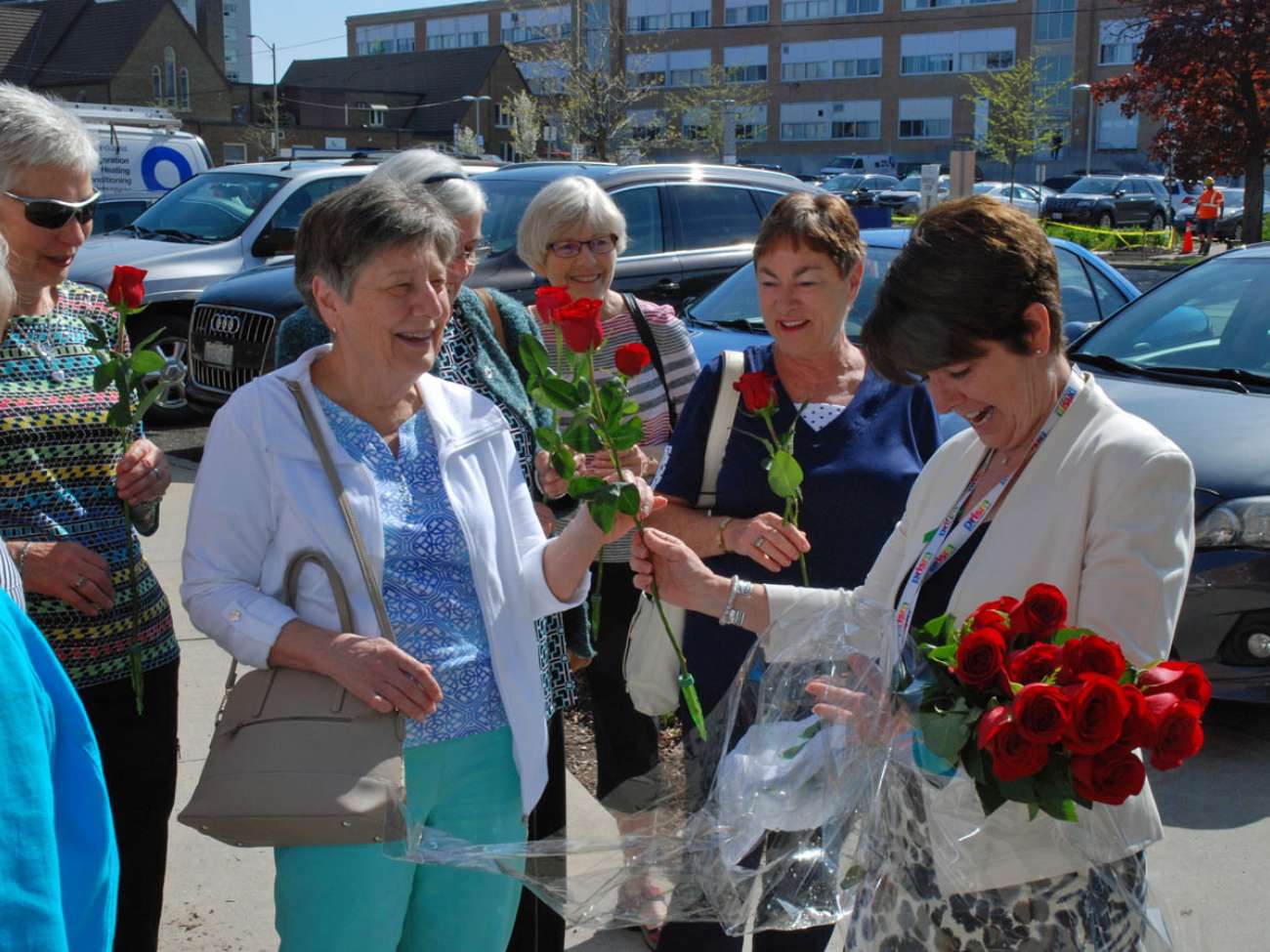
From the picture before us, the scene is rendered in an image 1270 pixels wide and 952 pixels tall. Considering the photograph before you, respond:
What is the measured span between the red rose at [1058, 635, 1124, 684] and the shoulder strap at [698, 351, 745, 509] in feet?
4.81

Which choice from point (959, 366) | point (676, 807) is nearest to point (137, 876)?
point (676, 807)

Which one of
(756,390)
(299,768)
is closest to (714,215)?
(756,390)

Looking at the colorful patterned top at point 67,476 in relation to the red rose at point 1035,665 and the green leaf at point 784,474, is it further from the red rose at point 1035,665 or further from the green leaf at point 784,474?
the red rose at point 1035,665

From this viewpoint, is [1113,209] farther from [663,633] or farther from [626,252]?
[663,633]

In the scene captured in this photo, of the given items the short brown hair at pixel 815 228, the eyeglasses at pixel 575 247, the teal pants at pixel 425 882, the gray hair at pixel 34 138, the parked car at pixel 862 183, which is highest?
the parked car at pixel 862 183

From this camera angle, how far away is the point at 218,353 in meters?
9.55

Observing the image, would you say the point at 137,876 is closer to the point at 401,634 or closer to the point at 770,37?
the point at 401,634

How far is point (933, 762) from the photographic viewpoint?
1.92m

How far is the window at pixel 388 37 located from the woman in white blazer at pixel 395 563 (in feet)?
314

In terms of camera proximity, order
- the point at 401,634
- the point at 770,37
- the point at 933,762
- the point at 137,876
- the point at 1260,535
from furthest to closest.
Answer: the point at 770,37
the point at 1260,535
the point at 137,876
the point at 401,634
the point at 933,762

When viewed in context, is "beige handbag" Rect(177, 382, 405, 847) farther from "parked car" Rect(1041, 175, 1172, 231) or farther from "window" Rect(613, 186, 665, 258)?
"parked car" Rect(1041, 175, 1172, 231)

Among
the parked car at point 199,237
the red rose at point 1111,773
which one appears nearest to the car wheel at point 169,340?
the parked car at point 199,237

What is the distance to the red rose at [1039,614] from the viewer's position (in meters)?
1.84

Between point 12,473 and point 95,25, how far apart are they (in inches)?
2789
